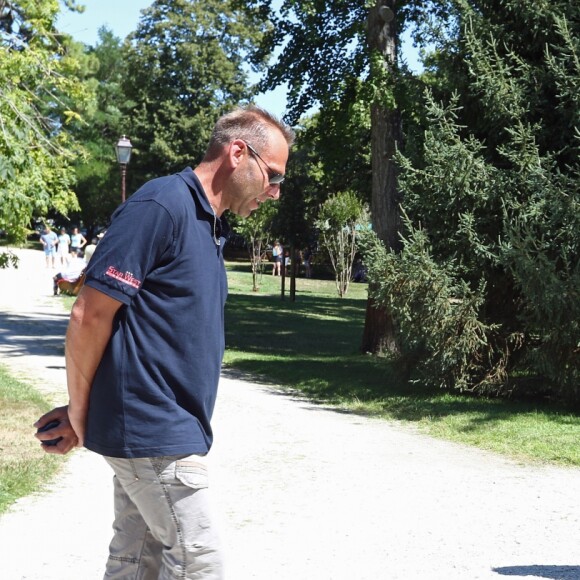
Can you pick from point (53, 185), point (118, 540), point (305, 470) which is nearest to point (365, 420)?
point (305, 470)

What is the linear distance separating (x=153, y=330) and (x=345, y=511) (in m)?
3.98

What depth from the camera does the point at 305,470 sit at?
8.09 meters

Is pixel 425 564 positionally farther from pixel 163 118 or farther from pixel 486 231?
pixel 163 118

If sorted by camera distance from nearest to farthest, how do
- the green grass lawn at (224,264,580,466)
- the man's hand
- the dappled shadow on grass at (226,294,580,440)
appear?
the man's hand, the green grass lawn at (224,264,580,466), the dappled shadow on grass at (226,294,580,440)

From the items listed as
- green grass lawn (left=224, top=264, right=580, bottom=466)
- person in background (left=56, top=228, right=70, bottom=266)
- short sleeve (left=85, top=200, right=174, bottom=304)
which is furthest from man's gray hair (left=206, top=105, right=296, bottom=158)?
person in background (left=56, top=228, right=70, bottom=266)

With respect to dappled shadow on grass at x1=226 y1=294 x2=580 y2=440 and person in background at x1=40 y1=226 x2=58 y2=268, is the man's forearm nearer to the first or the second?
dappled shadow on grass at x1=226 y1=294 x2=580 y2=440

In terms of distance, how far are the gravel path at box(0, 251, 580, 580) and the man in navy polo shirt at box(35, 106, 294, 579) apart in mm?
602

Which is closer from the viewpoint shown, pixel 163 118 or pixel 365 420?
pixel 365 420

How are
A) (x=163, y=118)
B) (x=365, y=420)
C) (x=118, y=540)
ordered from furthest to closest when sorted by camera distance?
(x=163, y=118) < (x=365, y=420) < (x=118, y=540)

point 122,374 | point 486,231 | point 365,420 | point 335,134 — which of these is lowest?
point 365,420

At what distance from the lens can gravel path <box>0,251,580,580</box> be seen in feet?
17.7

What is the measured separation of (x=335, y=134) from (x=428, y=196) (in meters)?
6.63

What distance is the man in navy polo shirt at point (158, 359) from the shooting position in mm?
2961

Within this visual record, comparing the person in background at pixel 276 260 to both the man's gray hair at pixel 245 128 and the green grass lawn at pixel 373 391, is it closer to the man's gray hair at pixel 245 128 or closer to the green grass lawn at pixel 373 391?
the green grass lawn at pixel 373 391
